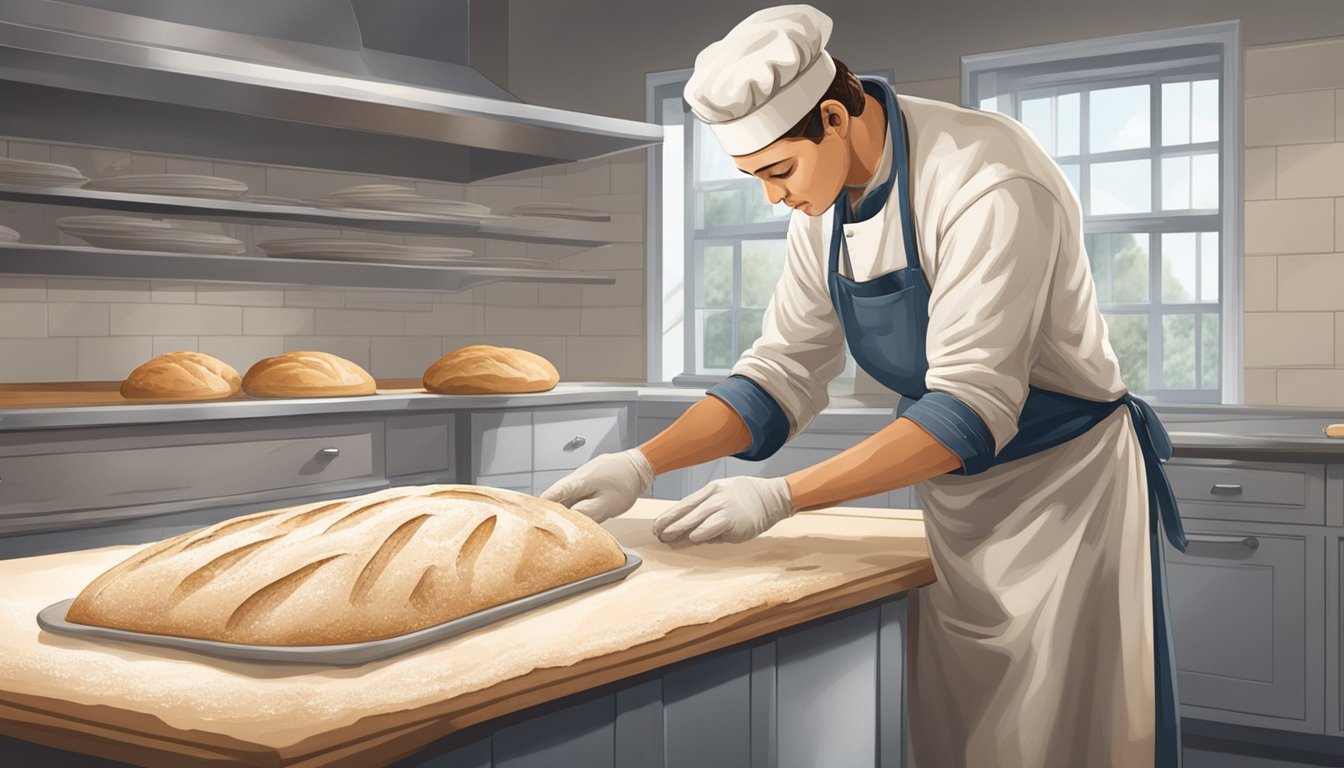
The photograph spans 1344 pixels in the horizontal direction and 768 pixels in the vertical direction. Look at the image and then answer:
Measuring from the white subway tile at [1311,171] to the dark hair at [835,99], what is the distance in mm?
2530

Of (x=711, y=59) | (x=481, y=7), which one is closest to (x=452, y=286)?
(x=481, y=7)

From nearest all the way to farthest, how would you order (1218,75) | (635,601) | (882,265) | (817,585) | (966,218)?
1. (635,601)
2. (817,585)
3. (966,218)
4. (882,265)
5. (1218,75)

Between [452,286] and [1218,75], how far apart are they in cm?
261

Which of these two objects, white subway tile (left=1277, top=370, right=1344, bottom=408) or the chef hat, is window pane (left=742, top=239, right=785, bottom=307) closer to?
white subway tile (left=1277, top=370, right=1344, bottom=408)

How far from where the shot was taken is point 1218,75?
382 cm

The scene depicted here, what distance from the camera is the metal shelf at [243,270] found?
9.22ft

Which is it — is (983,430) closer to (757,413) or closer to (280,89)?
(757,413)

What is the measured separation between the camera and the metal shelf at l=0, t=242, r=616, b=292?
281cm

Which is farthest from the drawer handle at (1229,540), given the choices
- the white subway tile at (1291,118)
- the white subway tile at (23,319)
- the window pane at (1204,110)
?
the white subway tile at (23,319)

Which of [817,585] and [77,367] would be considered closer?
[817,585]

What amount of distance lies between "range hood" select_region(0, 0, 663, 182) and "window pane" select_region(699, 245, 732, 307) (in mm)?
1113

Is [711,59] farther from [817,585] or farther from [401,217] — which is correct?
[401,217]

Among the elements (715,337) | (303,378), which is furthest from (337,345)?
(715,337)

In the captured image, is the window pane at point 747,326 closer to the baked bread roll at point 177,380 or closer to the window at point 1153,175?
the window at point 1153,175
